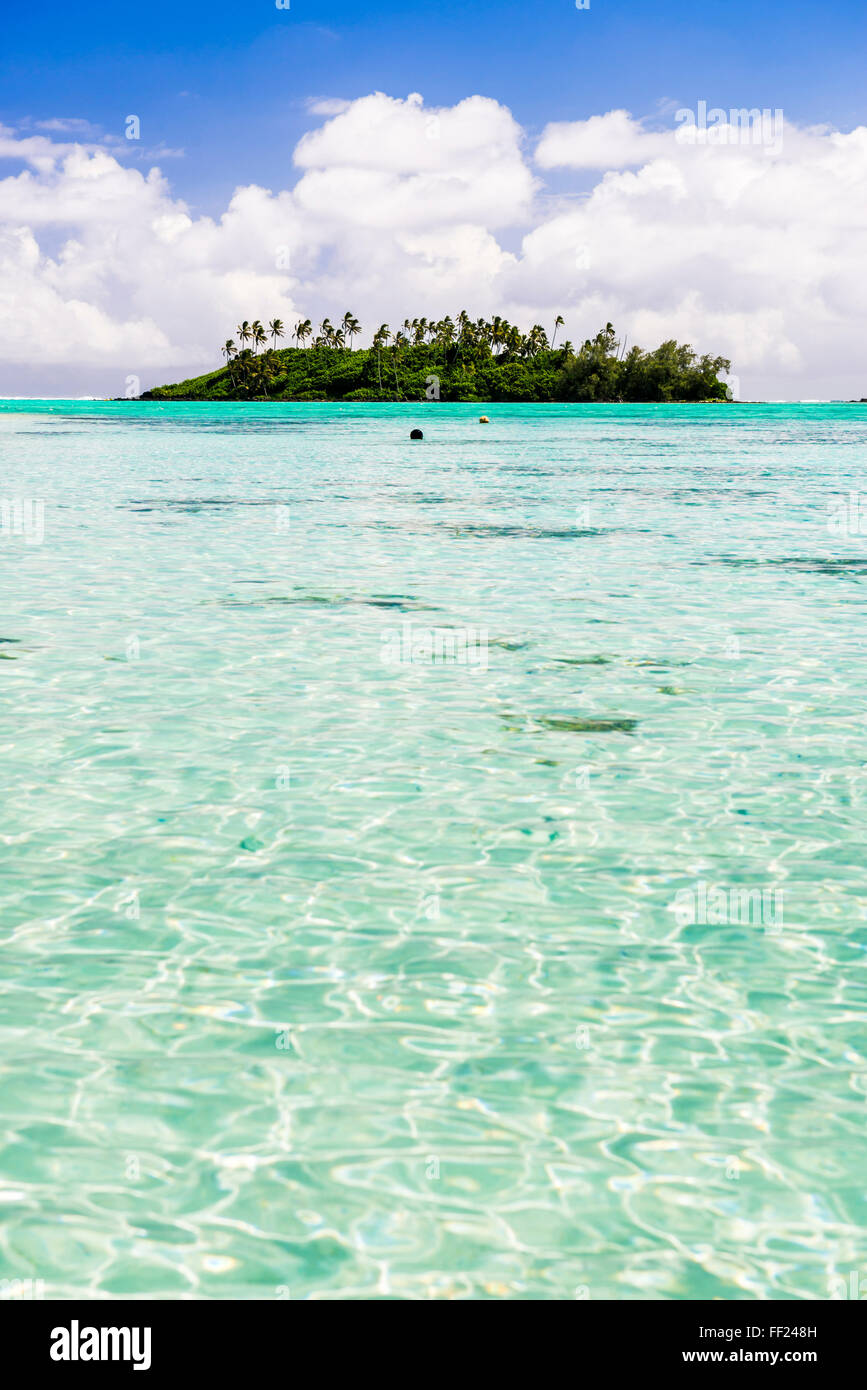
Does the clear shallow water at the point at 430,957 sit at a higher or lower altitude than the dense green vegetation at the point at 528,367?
lower

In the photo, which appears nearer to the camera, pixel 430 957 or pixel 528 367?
pixel 430 957

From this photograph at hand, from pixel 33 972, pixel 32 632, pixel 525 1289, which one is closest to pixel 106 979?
pixel 33 972

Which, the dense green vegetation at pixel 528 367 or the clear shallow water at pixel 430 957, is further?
the dense green vegetation at pixel 528 367

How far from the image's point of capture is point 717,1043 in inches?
187

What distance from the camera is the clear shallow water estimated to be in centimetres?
377

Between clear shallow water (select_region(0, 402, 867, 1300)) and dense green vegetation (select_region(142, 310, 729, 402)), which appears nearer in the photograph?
clear shallow water (select_region(0, 402, 867, 1300))

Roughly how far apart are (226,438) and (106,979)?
63.8 m

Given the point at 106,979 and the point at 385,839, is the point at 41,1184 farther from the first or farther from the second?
the point at 385,839

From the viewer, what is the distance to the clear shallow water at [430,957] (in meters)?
3.77

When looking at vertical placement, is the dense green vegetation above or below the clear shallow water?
above

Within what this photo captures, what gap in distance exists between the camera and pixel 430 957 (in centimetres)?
538
